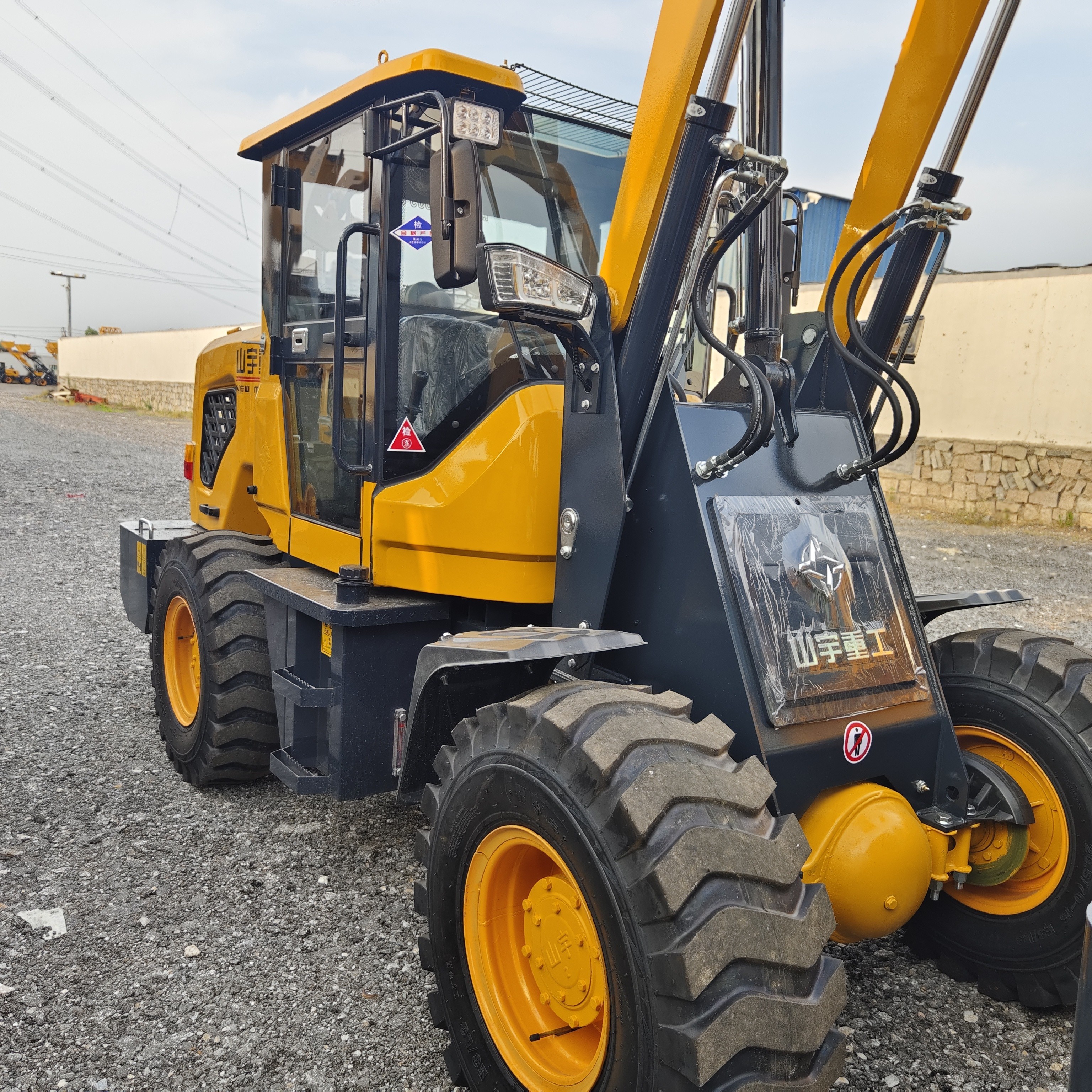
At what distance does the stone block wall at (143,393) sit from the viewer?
29000 millimetres

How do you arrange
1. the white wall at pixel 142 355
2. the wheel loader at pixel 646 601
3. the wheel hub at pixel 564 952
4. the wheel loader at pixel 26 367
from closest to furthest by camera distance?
1. the wheel loader at pixel 646 601
2. the wheel hub at pixel 564 952
3. the white wall at pixel 142 355
4. the wheel loader at pixel 26 367

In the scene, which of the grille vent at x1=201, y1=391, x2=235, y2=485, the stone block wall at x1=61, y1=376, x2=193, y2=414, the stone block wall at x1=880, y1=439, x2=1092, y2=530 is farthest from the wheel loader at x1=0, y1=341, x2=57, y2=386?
the grille vent at x1=201, y1=391, x2=235, y2=485

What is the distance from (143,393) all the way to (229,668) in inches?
1197

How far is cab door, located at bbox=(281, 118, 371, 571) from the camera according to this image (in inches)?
133

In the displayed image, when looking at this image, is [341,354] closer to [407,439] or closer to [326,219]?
[407,439]

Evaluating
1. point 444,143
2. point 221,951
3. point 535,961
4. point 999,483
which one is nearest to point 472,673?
point 535,961

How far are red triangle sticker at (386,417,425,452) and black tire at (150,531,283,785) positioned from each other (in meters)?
1.16

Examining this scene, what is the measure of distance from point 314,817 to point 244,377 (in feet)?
6.64

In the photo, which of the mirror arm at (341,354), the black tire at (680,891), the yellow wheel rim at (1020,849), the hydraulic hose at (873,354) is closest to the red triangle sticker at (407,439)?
the mirror arm at (341,354)

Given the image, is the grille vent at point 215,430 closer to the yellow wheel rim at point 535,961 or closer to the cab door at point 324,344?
the cab door at point 324,344

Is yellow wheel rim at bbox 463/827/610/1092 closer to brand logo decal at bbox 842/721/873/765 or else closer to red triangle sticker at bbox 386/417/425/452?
brand logo decal at bbox 842/721/873/765

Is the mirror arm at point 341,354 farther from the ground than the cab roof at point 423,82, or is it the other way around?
the cab roof at point 423,82

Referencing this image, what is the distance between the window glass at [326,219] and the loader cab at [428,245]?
11mm

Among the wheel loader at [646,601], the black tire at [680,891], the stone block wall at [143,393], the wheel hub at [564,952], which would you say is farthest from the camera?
the stone block wall at [143,393]
